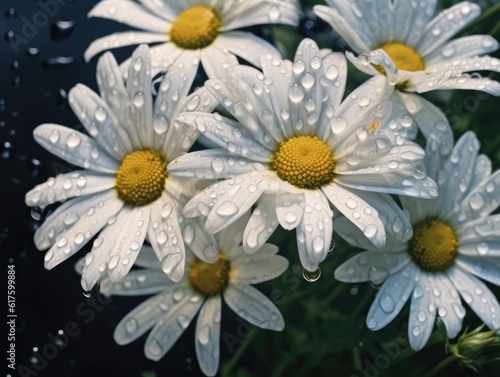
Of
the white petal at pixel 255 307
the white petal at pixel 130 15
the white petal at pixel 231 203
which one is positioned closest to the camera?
the white petal at pixel 231 203

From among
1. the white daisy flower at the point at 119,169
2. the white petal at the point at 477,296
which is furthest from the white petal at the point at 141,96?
the white petal at the point at 477,296

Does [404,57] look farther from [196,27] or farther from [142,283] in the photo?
[142,283]

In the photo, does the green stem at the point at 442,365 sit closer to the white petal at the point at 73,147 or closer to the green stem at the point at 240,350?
the green stem at the point at 240,350

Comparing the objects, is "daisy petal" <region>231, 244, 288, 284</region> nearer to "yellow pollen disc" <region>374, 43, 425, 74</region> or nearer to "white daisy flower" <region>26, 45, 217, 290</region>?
"white daisy flower" <region>26, 45, 217, 290</region>

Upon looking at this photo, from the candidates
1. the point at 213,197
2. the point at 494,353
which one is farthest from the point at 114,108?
the point at 494,353

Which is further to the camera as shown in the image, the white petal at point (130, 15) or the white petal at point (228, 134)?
the white petal at point (130, 15)

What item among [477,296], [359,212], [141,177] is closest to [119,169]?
[141,177]
